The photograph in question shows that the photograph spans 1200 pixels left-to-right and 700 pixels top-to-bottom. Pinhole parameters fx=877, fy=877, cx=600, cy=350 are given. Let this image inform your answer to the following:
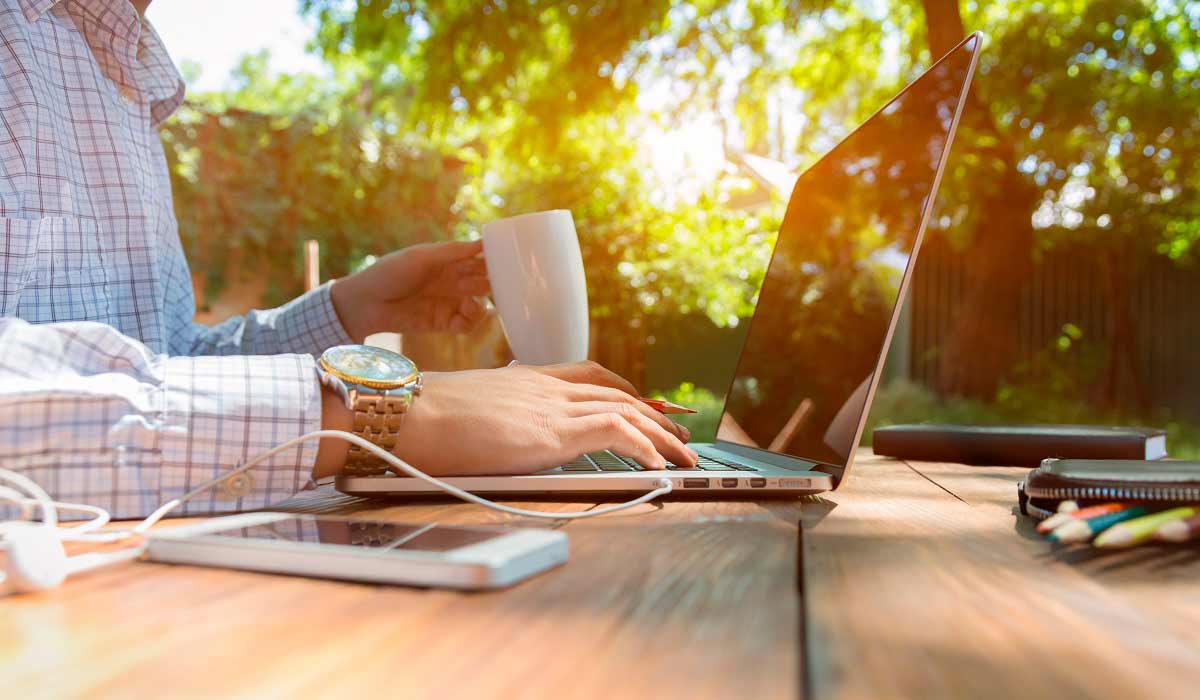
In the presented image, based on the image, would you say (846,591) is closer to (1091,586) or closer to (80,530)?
(1091,586)

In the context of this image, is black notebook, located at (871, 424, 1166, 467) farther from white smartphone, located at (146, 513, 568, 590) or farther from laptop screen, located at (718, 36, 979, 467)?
white smartphone, located at (146, 513, 568, 590)

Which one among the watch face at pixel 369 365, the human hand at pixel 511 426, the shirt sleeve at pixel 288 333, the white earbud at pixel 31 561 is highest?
the shirt sleeve at pixel 288 333

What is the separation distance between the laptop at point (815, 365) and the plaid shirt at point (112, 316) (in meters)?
0.11

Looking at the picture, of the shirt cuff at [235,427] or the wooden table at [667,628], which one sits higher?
the shirt cuff at [235,427]

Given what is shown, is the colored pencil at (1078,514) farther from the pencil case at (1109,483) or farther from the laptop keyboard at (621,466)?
the laptop keyboard at (621,466)

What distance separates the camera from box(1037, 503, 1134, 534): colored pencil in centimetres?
54

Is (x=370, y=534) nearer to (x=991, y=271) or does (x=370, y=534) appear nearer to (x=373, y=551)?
(x=373, y=551)

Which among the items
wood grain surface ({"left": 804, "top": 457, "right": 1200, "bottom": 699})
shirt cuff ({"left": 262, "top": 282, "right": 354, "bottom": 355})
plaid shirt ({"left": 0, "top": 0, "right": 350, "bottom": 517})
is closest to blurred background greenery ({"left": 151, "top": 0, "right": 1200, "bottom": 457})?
shirt cuff ({"left": 262, "top": 282, "right": 354, "bottom": 355})

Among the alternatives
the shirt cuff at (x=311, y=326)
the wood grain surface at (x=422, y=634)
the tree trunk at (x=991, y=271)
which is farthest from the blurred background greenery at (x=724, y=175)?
the wood grain surface at (x=422, y=634)

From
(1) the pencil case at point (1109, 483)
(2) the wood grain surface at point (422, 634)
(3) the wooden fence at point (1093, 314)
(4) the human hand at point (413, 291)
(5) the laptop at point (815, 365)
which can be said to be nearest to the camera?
(2) the wood grain surface at point (422, 634)

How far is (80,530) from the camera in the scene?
1.90ft

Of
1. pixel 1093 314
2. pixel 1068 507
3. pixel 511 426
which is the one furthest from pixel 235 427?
pixel 1093 314

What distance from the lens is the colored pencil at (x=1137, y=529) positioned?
502 mm

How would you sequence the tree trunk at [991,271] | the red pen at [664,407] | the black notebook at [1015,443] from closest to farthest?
the red pen at [664,407], the black notebook at [1015,443], the tree trunk at [991,271]
